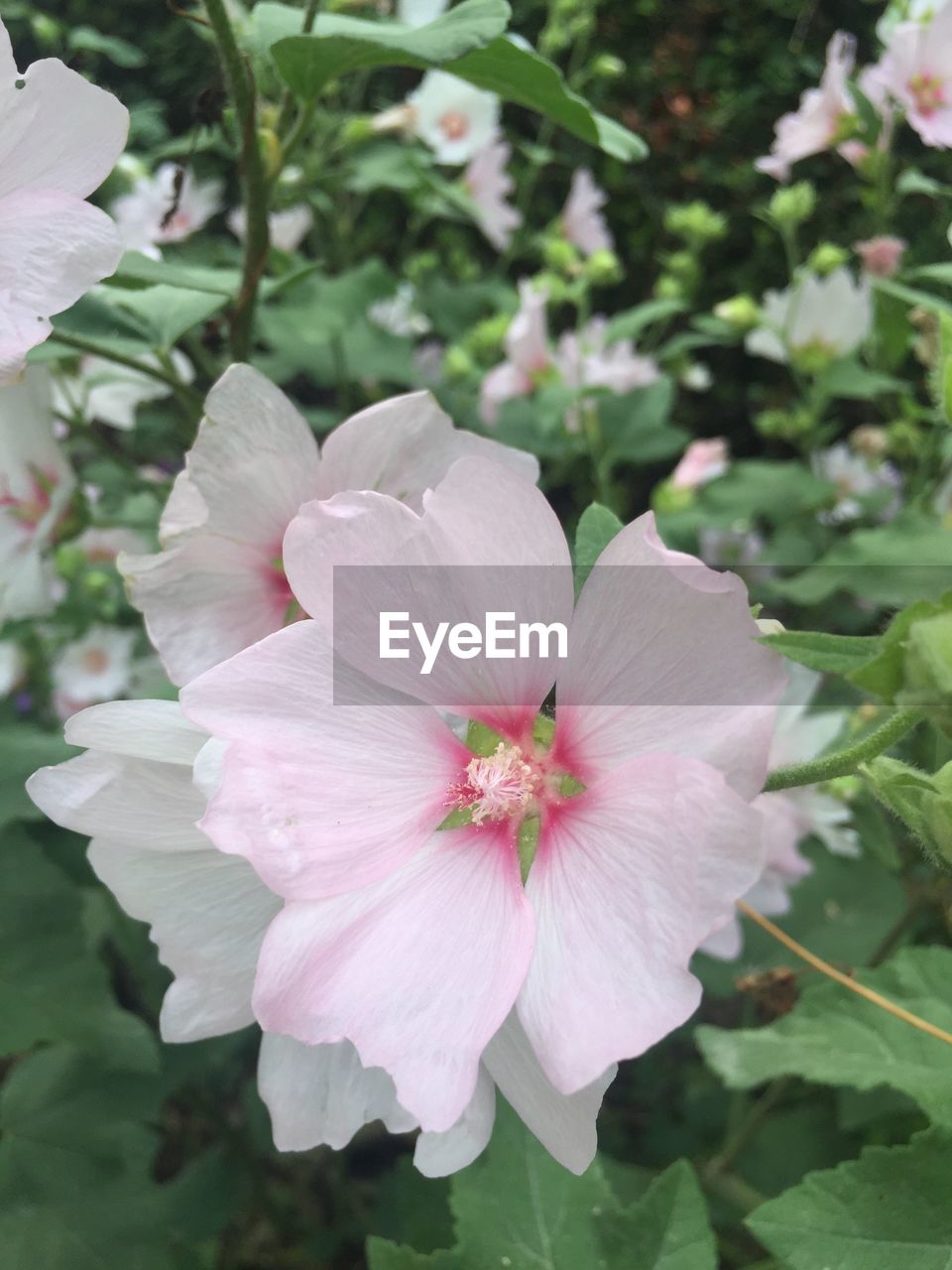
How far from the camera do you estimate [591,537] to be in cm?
52

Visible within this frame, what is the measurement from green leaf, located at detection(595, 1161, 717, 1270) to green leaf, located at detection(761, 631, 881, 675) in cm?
35

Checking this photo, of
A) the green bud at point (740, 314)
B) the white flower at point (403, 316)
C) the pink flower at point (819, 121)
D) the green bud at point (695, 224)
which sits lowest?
the white flower at point (403, 316)

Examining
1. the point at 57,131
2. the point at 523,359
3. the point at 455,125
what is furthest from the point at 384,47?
the point at 455,125

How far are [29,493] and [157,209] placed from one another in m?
0.68

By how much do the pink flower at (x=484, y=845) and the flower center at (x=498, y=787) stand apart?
0.07 feet

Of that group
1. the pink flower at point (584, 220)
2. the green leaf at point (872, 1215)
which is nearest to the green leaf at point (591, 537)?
the green leaf at point (872, 1215)

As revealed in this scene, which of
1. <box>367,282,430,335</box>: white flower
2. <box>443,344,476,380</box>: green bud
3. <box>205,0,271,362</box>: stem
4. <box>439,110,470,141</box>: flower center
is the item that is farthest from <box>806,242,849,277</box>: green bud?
<box>205,0,271,362</box>: stem

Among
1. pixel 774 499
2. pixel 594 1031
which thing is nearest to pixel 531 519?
pixel 594 1031

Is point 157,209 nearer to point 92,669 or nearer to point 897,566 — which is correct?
point 92,669

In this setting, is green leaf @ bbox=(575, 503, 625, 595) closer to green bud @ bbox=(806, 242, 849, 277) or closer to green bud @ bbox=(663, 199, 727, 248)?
green bud @ bbox=(806, 242, 849, 277)

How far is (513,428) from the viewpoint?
5.27 feet

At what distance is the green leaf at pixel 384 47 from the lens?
0.62 metres

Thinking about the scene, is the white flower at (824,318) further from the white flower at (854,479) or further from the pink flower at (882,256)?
the white flower at (854,479)

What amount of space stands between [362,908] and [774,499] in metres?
1.18
